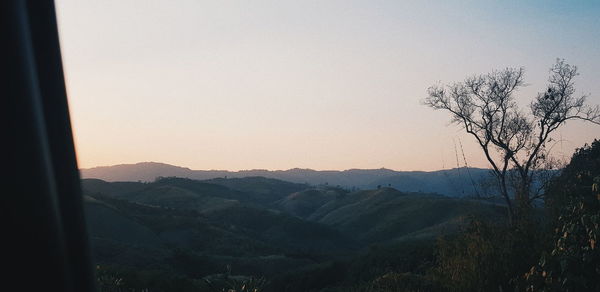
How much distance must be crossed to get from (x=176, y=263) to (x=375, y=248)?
15.9m

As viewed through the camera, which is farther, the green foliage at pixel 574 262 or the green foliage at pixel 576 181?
the green foliage at pixel 576 181

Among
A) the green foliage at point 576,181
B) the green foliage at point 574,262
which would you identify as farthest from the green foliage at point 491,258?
the green foliage at point 574,262

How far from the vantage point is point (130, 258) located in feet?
142

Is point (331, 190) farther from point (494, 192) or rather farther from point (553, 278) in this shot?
point (553, 278)

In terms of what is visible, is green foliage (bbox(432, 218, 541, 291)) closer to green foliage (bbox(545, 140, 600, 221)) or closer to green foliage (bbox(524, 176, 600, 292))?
green foliage (bbox(545, 140, 600, 221))

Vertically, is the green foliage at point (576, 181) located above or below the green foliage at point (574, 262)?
above

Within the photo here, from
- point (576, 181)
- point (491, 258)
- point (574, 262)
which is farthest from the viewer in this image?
point (576, 181)

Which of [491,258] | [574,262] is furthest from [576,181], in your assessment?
[574,262]

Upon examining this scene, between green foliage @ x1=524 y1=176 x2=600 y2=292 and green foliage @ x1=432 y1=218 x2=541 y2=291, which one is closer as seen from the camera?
green foliage @ x1=524 y1=176 x2=600 y2=292

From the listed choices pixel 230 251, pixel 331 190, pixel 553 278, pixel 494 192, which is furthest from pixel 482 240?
pixel 331 190

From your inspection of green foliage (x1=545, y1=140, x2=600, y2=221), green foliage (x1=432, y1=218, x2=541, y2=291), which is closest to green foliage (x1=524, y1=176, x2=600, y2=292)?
green foliage (x1=545, y1=140, x2=600, y2=221)

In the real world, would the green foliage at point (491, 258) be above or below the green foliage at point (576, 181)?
below

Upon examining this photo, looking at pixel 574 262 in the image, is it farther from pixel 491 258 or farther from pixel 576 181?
pixel 576 181

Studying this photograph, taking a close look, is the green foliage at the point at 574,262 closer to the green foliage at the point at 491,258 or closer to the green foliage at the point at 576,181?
the green foliage at the point at 576,181
